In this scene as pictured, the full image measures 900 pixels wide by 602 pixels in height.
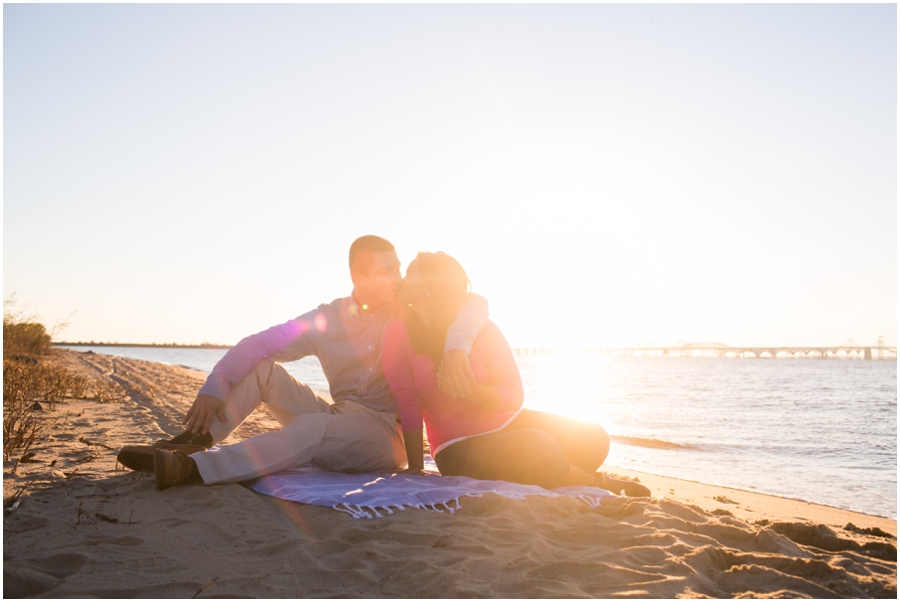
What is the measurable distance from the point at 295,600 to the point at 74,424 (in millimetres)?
4141

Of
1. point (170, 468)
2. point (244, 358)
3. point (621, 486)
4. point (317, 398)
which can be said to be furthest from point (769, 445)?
point (170, 468)

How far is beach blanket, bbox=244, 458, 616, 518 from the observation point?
2838 mm

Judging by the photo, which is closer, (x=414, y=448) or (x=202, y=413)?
(x=202, y=413)

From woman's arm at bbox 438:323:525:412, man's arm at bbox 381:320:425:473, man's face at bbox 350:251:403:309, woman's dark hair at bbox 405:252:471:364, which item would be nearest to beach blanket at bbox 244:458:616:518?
man's arm at bbox 381:320:425:473

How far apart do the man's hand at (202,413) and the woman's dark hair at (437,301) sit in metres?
1.20

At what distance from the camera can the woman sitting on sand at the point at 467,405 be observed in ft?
10.9

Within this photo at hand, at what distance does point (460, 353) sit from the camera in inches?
122

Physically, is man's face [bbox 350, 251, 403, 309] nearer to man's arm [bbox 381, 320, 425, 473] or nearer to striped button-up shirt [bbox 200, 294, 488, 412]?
striped button-up shirt [bbox 200, 294, 488, 412]

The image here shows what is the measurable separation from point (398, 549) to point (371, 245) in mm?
1969

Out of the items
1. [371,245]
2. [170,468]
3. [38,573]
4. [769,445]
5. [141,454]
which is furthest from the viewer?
[769,445]

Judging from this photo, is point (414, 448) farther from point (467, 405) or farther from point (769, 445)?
point (769, 445)

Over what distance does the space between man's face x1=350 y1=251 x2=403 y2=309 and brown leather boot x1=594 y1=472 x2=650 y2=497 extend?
5.75 feet

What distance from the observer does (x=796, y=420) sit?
1366 cm

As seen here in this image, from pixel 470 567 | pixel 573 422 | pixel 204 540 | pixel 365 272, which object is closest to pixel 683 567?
pixel 470 567
